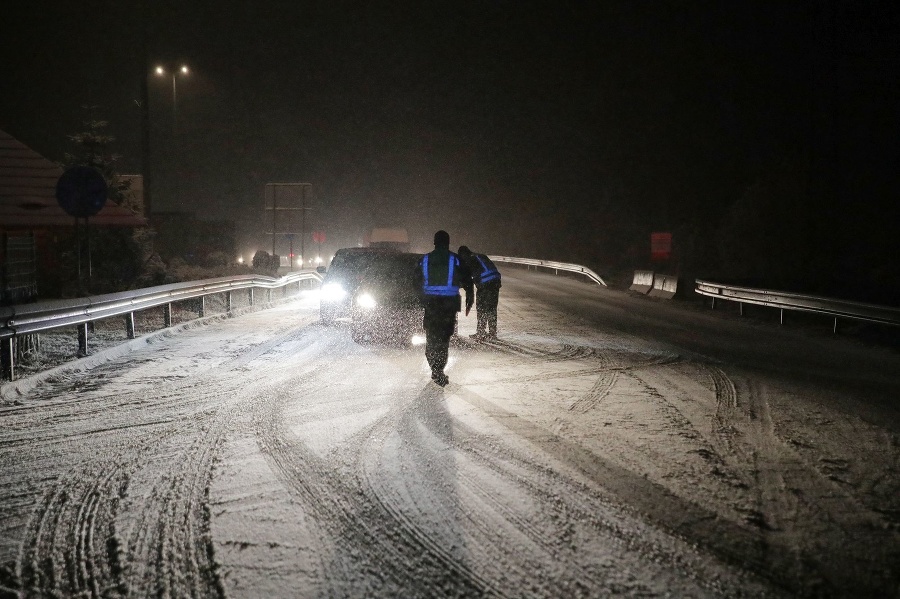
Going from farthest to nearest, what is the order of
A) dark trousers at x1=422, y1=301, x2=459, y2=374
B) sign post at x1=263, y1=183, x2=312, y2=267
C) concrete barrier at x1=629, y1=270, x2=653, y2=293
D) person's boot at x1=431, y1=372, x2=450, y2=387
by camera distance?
sign post at x1=263, y1=183, x2=312, y2=267, concrete barrier at x1=629, y1=270, x2=653, y2=293, dark trousers at x1=422, y1=301, x2=459, y2=374, person's boot at x1=431, y1=372, x2=450, y2=387

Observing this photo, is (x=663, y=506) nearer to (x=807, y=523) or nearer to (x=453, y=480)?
(x=807, y=523)

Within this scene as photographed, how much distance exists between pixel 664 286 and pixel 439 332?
17245 millimetres

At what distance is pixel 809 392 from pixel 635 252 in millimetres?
47680

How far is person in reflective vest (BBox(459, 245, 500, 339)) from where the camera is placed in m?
12.8

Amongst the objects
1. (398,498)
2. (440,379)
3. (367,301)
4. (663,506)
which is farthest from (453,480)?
(367,301)

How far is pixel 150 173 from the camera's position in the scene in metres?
19.0

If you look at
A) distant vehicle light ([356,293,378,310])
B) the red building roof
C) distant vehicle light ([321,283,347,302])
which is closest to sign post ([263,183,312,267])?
the red building roof

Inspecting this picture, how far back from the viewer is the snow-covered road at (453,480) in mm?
3605

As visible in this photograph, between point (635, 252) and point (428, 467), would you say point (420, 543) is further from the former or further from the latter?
point (635, 252)

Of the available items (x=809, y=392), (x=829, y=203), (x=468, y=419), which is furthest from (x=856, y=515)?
(x=829, y=203)

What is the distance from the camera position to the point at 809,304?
14.9 meters

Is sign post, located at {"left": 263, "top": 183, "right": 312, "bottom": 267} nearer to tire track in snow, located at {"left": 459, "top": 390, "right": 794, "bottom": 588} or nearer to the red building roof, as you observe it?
the red building roof

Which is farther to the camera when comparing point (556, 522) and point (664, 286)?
point (664, 286)

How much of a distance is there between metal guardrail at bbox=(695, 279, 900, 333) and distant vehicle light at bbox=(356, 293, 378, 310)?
360 inches
